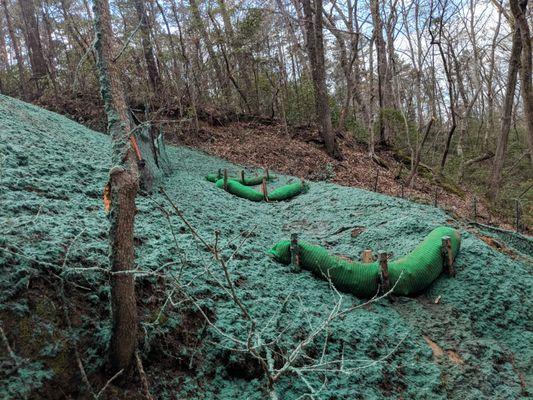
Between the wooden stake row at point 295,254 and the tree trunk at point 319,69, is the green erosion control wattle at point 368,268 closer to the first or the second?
the wooden stake row at point 295,254

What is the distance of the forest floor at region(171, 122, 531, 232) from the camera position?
8.52 meters

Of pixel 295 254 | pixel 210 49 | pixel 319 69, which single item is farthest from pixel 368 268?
pixel 210 49

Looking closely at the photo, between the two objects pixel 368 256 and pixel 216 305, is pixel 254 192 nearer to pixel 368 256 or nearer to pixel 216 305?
pixel 368 256

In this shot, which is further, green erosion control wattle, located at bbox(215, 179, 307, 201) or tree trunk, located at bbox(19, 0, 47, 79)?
tree trunk, located at bbox(19, 0, 47, 79)

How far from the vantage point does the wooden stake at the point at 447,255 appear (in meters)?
3.67

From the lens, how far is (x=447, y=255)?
368 cm

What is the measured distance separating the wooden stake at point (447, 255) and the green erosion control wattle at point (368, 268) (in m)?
0.04

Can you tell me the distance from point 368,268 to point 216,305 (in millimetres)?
1577

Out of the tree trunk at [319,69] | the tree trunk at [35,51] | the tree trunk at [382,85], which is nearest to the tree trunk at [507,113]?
the tree trunk at [319,69]

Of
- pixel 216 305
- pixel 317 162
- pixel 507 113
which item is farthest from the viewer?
pixel 317 162

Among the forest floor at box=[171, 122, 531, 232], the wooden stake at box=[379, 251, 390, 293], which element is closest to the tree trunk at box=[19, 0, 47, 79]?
the forest floor at box=[171, 122, 531, 232]

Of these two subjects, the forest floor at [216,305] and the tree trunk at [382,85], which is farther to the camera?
the tree trunk at [382,85]

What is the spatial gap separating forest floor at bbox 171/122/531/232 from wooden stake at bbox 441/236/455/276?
13.9ft

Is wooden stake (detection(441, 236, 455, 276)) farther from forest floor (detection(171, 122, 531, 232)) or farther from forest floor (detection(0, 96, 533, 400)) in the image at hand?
forest floor (detection(171, 122, 531, 232))
